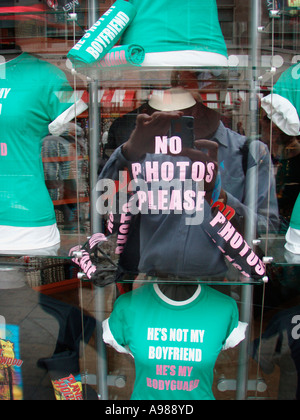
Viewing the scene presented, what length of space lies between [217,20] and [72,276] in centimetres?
93

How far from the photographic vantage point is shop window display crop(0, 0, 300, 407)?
1002 millimetres

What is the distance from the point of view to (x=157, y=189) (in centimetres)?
102

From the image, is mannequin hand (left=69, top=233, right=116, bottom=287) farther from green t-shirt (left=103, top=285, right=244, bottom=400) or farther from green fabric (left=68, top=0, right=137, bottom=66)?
green fabric (left=68, top=0, right=137, bottom=66)

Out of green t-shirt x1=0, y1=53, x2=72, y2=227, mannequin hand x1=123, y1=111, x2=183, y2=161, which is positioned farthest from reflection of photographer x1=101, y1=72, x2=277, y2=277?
green t-shirt x1=0, y1=53, x2=72, y2=227

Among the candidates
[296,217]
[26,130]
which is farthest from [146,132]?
[296,217]

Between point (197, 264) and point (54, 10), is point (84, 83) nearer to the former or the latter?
point (54, 10)

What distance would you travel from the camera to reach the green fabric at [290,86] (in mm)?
1065

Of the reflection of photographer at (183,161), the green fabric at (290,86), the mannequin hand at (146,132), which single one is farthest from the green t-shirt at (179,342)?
the green fabric at (290,86)

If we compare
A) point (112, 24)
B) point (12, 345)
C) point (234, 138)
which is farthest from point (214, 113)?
point (12, 345)

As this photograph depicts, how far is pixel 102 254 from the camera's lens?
1133 millimetres

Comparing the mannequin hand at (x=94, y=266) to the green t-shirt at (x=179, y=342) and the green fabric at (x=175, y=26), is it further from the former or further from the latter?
the green fabric at (x=175, y=26)

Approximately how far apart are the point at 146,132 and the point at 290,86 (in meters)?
0.46

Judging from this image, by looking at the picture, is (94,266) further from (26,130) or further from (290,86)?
(290,86)

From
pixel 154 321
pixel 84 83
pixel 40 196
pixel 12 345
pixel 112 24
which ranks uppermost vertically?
pixel 112 24
